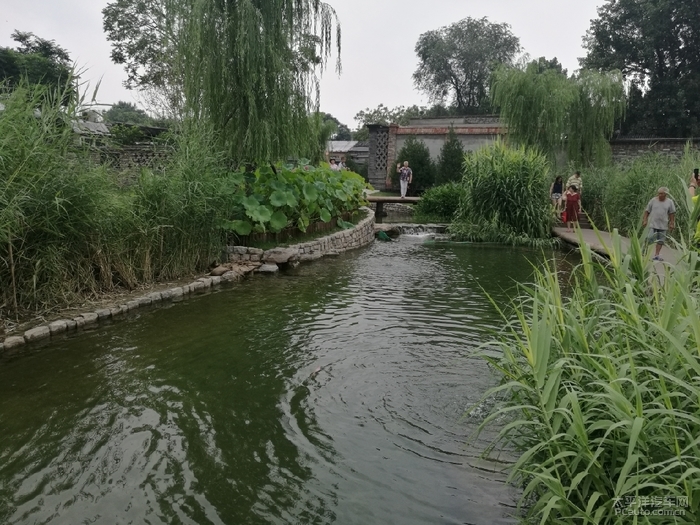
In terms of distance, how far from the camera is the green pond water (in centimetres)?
299

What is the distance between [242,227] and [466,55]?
119 ft

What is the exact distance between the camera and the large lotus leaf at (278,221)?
984 centimetres

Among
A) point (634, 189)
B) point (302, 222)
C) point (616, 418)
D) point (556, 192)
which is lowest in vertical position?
point (616, 418)

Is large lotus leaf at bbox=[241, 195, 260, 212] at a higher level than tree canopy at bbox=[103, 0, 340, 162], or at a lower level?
lower

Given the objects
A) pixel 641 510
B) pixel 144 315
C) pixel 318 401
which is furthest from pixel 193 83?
pixel 641 510

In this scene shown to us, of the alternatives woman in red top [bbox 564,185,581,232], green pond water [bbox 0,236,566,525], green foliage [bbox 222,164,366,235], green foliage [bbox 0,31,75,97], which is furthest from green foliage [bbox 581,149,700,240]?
green foliage [bbox 0,31,75,97]

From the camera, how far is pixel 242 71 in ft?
30.9

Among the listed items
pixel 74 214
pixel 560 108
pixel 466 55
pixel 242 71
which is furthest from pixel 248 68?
pixel 466 55

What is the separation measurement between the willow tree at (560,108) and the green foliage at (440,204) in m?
2.75

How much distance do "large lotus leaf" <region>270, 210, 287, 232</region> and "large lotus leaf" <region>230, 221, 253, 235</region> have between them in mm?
480

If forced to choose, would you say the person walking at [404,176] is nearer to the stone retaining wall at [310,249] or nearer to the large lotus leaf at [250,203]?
the stone retaining wall at [310,249]

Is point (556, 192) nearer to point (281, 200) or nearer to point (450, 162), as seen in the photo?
point (281, 200)

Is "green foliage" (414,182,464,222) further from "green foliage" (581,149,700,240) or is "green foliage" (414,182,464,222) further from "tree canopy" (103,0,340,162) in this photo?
"tree canopy" (103,0,340,162)

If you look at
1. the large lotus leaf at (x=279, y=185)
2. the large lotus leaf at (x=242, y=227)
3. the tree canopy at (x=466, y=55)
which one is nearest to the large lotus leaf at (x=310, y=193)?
the large lotus leaf at (x=279, y=185)
